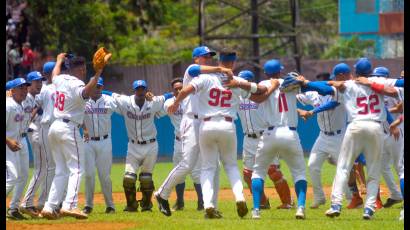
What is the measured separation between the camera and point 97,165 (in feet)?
54.6

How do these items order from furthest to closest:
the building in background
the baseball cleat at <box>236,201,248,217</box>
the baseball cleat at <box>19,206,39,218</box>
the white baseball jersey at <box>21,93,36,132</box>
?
the building in background, the baseball cleat at <box>19,206,39,218</box>, the white baseball jersey at <box>21,93,36,132</box>, the baseball cleat at <box>236,201,248,217</box>

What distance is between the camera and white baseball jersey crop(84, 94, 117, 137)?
54.5ft

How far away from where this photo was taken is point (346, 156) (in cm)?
1421

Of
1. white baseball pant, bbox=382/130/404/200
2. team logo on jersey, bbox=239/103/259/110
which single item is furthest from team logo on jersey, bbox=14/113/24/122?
white baseball pant, bbox=382/130/404/200

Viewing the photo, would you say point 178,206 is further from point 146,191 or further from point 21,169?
point 21,169

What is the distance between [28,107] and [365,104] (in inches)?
186

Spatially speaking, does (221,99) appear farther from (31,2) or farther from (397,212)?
(31,2)

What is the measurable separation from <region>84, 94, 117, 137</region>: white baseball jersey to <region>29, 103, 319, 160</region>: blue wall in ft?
42.1

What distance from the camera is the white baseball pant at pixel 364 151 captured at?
549 inches

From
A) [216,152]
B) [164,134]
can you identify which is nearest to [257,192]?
[216,152]

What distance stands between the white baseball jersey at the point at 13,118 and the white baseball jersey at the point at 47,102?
1.53 feet

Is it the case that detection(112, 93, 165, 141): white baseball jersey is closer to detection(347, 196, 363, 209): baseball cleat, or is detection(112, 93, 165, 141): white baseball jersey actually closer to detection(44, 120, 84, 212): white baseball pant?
detection(44, 120, 84, 212): white baseball pant

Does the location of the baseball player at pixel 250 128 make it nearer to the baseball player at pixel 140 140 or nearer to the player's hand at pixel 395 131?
the baseball player at pixel 140 140

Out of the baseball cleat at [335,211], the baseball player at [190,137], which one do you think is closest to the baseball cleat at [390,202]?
the baseball cleat at [335,211]
